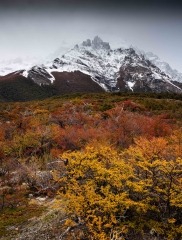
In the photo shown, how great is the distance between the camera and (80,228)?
32.8 feet

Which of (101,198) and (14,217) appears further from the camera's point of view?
(14,217)

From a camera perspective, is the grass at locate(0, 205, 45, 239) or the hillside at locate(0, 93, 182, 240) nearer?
the hillside at locate(0, 93, 182, 240)

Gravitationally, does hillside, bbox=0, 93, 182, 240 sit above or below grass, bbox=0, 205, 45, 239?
above

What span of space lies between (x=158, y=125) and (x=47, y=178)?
14599 millimetres

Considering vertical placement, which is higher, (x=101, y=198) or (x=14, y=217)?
(x=101, y=198)

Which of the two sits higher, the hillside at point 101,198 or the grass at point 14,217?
the hillside at point 101,198

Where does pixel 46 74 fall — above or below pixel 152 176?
above

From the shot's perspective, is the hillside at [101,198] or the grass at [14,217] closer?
the hillside at [101,198]

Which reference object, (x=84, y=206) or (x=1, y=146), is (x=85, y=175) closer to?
(x=84, y=206)

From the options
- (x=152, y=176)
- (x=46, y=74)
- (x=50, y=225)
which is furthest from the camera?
(x=46, y=74)

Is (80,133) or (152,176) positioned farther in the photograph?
(80,133)

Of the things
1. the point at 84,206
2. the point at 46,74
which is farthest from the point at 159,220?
the point at 46,74

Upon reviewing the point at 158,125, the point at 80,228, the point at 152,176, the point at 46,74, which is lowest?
the point at 80,228

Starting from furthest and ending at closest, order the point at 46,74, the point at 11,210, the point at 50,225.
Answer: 1. the point at 46,74
2. the point at 11,210
3. the point at 50,225
